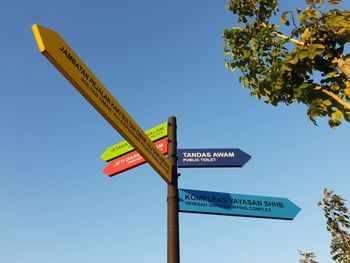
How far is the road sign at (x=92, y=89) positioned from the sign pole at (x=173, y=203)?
0.39 metres

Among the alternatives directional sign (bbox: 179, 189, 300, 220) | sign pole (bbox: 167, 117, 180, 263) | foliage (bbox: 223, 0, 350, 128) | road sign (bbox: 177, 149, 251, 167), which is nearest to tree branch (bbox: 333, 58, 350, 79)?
foliage (bbox: 223, 0, 350, 128)

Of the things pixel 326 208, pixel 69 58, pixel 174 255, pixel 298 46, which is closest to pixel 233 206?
pixel 174 255

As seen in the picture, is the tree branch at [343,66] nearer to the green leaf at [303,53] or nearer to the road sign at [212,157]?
the green leaf at [303,53]

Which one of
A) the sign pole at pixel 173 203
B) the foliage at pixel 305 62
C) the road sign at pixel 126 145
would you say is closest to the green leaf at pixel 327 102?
the foliage at pixel 305 62

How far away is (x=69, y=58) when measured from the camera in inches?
133

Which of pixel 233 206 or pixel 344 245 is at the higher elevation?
pixel 344 245

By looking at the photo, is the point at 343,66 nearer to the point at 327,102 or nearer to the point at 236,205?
the point at 327,102

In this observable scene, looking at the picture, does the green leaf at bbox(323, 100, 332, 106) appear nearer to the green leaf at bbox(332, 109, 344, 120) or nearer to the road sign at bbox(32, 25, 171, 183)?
the green leaf at bbox(332, 109, 344, 120)

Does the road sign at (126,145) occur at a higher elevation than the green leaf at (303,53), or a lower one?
lower

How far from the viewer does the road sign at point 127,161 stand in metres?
5.68

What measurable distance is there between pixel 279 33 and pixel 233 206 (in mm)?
2743

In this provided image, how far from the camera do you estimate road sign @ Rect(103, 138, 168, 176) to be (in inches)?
223

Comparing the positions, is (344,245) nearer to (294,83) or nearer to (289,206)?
(289,206)

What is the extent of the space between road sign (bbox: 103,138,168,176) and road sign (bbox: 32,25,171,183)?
2.92 feet
